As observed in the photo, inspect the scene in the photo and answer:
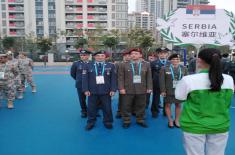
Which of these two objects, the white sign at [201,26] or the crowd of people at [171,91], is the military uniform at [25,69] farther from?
the white sign at [201,26]

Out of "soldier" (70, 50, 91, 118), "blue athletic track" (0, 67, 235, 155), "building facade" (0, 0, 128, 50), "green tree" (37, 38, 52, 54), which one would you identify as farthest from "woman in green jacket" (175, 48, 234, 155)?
"building facade" (0, 0, 128, 50)

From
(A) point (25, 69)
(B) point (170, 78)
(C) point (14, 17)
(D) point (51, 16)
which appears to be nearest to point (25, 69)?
(A) point (25, 69)

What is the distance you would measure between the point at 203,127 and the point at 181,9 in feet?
9.30

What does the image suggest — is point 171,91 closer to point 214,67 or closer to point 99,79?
point 99,79

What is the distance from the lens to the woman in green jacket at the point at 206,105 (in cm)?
179

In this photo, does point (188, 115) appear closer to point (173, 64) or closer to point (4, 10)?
point (173, 64)

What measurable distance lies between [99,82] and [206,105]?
2472mm

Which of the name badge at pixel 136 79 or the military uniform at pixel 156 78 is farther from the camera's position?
the military uniform at pixel 156 78

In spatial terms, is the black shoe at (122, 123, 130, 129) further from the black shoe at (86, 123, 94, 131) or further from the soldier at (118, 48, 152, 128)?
the black shoe at (86, 123, 94, 131)

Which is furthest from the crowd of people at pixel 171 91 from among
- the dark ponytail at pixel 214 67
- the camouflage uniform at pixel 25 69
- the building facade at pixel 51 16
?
the building facade at pixel 51 16

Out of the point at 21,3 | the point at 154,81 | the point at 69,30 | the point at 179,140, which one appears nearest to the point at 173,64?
the point at 154,81

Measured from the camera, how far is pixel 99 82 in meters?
4.12

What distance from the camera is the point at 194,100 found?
1851mm

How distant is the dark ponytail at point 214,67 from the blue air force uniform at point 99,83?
2.47 m
